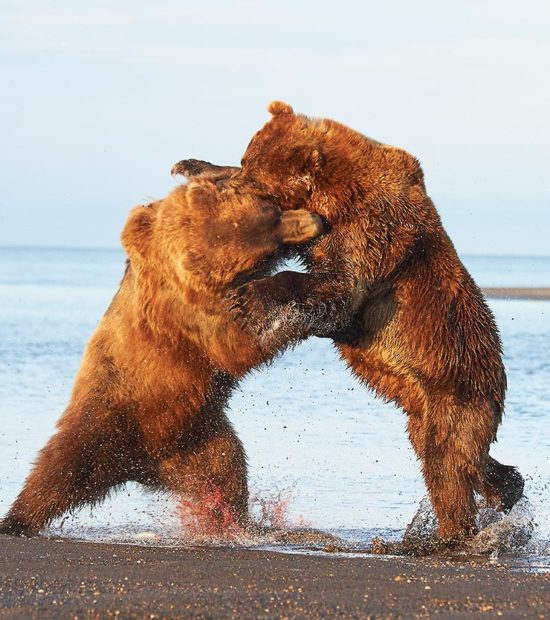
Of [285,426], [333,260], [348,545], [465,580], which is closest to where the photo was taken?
[465,580]

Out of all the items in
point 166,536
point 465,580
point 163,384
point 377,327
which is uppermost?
point 377,327

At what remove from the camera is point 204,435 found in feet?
24.7

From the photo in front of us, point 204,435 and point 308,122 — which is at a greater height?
point 308,122

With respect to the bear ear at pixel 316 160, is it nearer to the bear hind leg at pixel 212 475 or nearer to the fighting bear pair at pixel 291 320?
the fighting bear pair at pixel 291 320

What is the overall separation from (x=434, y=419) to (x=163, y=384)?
1504 millimetres

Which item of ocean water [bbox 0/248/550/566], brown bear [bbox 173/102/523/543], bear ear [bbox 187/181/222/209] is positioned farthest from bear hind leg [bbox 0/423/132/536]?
bear ear [bbox 187/181/222/209]

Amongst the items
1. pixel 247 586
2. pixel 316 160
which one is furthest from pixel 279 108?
pixel 247 586

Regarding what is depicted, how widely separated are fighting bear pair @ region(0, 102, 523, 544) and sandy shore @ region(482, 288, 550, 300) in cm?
3024

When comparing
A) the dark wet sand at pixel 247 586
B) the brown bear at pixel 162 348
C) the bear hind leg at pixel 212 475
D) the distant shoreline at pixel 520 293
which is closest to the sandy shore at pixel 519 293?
the distant shoreline at pixel 520 293

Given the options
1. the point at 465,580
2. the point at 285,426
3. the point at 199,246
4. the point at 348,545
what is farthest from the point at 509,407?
the point at 465,580

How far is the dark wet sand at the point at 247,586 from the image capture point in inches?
190

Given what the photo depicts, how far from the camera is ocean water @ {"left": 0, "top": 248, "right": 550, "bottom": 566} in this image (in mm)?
8281

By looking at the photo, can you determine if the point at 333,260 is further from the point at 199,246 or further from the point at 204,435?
the point at 204,435

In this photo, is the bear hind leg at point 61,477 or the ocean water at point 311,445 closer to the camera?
the bear hind leg at point 61,477
